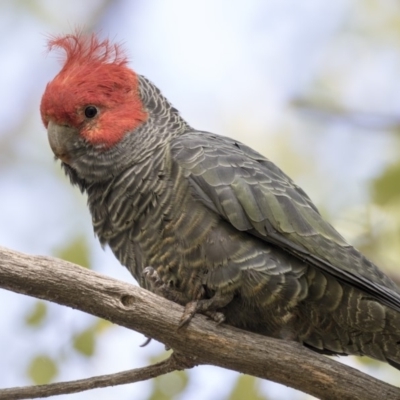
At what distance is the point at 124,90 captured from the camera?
4.83 metres

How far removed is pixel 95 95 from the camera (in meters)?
4.69

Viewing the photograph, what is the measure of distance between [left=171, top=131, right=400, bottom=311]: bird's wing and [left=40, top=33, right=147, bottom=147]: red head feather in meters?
0.47

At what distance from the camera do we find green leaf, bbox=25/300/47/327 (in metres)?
4.86

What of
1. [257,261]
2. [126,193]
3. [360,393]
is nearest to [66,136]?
[126,193]

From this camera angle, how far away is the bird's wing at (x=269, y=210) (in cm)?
412

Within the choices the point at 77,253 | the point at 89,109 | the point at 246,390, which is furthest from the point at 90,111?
the point at 246,390

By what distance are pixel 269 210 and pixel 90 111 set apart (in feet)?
4.64

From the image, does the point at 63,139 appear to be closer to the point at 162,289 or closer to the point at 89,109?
the point at 89,109

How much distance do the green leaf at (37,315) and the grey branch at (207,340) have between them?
1321mm

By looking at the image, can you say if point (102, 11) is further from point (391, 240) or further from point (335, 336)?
point (335, 336)

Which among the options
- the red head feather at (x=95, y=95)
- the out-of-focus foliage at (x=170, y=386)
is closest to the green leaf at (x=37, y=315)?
the out-of-focus foliage at (x=170, y=386)

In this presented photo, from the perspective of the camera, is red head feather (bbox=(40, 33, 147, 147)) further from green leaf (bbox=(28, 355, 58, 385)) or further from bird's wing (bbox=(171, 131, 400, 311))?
green leaf (bbox=(28, 355, 58, 385))

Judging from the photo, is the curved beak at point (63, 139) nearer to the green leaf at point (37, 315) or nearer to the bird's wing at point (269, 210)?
the bird's wing at point (269, 210)

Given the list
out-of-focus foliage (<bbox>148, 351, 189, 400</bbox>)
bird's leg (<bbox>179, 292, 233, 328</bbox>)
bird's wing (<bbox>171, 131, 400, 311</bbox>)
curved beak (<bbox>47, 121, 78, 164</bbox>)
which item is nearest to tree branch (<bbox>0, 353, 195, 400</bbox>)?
bird's leg (<bbox>179, 292, 233, 328</bbox>)
